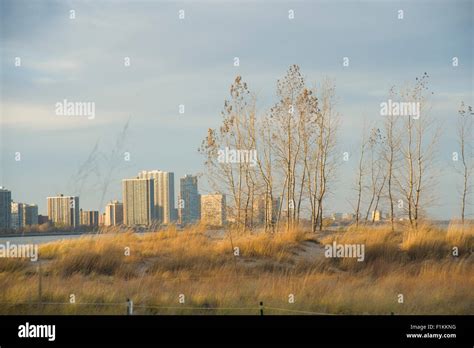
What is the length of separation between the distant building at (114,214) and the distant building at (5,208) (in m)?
2.13

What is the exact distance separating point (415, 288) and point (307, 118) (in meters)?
7.59

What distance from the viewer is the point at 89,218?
14.6m

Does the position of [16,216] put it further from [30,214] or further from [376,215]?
[376,215]

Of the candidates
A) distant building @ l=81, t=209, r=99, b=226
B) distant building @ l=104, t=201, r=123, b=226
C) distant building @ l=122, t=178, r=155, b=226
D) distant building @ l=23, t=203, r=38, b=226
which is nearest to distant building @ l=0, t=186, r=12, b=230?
distant building @ l=23, t=203, r=38, b=226

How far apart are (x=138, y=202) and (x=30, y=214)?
8.49 ft

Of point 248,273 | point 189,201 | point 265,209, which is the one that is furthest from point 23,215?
point 265,209

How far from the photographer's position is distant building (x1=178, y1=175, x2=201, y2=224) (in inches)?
661

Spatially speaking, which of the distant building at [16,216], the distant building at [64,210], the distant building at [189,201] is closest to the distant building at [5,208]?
→ the distant building at [16,216]

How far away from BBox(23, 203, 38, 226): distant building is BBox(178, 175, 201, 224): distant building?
137 inches

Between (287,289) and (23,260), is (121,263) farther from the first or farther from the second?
(287,289)

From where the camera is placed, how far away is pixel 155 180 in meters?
15.8
